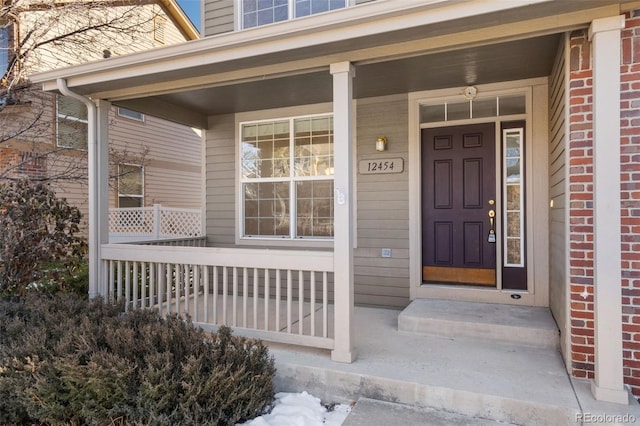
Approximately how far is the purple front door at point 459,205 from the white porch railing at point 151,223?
14.7 feet

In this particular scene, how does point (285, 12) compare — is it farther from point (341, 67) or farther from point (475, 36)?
point (475, 36)

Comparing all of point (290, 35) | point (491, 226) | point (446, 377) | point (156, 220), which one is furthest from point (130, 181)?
point (446, 377)

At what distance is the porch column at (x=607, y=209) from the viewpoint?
2.48 metres

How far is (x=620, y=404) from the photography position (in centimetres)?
243

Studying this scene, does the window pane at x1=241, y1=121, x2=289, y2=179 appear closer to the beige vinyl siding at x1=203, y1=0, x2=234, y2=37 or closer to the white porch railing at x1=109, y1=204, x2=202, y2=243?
the beige vinyl siding at x1=203, y1=0, x2=234, y2=37

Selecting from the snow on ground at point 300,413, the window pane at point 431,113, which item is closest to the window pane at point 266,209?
the window pane at point 431,113

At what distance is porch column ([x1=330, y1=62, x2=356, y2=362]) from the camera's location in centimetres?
314

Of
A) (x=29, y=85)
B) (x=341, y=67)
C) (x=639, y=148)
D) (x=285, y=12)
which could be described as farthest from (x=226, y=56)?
(x=29, y=85)

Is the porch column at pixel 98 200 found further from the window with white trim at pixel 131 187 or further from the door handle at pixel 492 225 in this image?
the window with white trim at pixel 131 187

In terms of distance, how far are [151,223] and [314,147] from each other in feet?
16.3

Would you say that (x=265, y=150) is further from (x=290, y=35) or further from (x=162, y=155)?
(x=162, y=155)

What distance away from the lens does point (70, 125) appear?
805 cm

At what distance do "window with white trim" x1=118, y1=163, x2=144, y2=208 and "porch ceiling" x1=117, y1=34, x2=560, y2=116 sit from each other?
210 inches

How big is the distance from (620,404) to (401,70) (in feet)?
10.1
